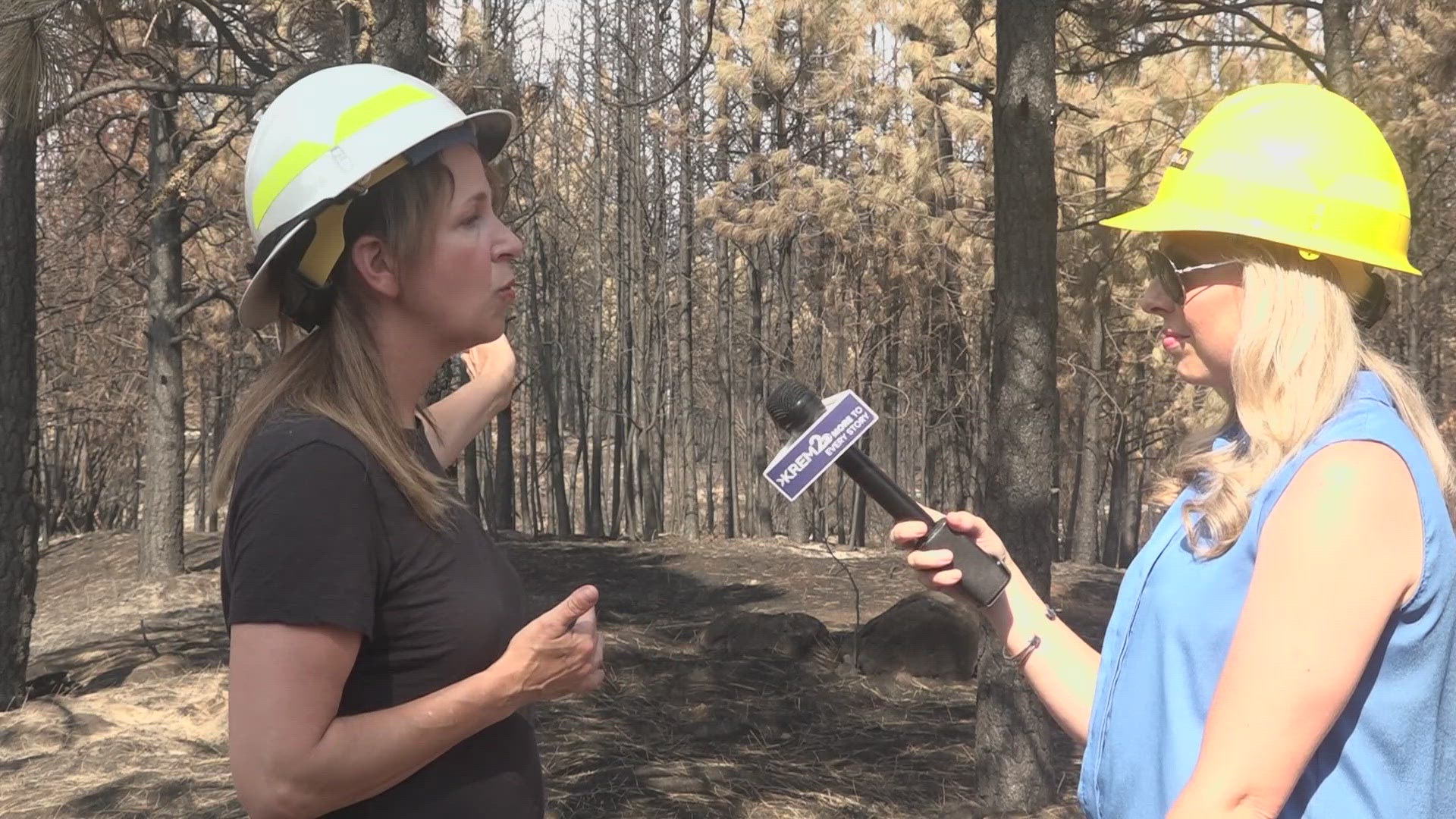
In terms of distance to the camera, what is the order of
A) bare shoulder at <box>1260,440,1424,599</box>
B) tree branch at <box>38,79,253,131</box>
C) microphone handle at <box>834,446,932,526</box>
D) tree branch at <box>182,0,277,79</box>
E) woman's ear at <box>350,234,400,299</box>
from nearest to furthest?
bare shoulder at <box>1260,440,1424,599</box> → woman's ear at <box>350,234,400,299</box> → microphone handle at <box>834,446,932,526</box> → tree branch at <box>38,79,253,131</box> → tree branch at <box>182,0,277,79</box>

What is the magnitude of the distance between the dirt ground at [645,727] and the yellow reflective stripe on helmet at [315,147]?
3.84 m

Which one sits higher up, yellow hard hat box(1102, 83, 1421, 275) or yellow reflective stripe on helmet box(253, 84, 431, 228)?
yellow reflective stripe on helmet box(253, 84, 431, 228)

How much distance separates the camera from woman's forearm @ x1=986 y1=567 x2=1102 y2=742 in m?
2.00

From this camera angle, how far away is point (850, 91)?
1869 cm

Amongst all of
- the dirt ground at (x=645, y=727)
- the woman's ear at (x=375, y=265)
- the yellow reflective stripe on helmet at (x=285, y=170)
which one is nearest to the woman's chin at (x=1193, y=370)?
the woman's ear at (x=375, y=265)

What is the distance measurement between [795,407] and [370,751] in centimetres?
83

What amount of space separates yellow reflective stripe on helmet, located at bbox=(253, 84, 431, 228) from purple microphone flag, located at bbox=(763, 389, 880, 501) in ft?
2.50

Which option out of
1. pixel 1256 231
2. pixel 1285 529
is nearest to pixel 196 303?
pixel 1256 231

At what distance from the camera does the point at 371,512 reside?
67.0 inches

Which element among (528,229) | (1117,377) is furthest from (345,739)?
(528,229)

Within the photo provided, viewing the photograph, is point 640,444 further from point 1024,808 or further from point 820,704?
point 1024,808

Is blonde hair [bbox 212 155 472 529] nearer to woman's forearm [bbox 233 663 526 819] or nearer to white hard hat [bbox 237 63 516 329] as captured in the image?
white hard hat [bbox 237 63 516 329]

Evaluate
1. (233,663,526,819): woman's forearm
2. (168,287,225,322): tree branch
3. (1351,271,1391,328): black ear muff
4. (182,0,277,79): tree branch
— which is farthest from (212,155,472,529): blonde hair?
(168,287,225,322): tree branch

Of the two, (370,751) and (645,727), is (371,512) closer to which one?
(370,751)
